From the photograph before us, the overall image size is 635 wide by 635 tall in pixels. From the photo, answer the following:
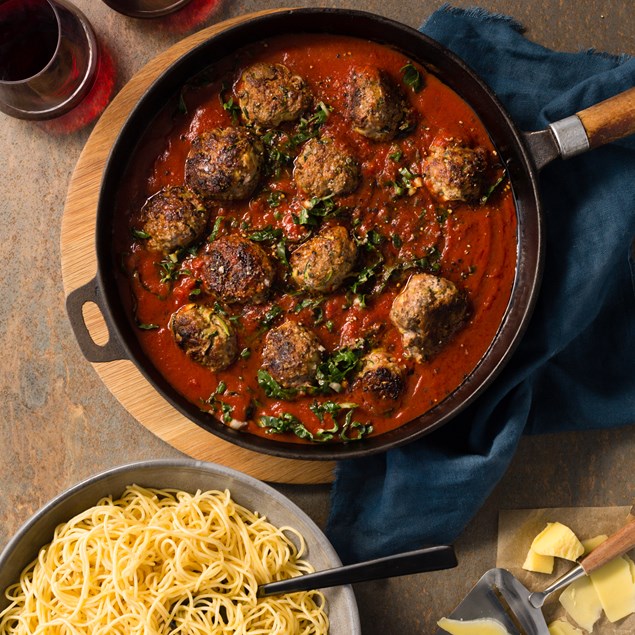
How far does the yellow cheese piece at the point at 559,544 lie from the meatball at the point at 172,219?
303 centimetres

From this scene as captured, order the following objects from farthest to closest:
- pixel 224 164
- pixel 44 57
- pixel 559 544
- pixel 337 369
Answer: pixel 559 544, pixel 44 57, pixel 337 369, pixel 224 164

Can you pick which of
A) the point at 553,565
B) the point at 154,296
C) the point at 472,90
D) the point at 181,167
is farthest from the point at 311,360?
the point at 553,565

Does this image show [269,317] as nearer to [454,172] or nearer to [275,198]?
[275,198]

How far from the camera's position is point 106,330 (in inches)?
199

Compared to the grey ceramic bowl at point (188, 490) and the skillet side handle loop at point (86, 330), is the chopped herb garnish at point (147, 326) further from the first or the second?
the grey ceramic bowl at point (188, 490)

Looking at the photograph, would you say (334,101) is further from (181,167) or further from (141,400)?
(141,400)

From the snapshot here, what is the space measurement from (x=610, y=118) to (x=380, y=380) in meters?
2.02

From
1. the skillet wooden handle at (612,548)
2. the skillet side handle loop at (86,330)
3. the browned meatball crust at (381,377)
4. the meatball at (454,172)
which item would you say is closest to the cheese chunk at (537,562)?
the skillet wooden handle at (612,548)

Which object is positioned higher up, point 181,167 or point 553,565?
point 181,167

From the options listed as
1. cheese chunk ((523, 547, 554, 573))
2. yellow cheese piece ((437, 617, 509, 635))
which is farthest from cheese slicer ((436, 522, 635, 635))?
cheese chunk ((523, 547, 554, 573))

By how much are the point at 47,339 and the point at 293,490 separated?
197cm

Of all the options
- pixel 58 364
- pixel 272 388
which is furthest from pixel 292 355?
pixel 58 364

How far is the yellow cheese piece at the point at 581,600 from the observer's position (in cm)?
533

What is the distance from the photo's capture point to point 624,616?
211 inches
